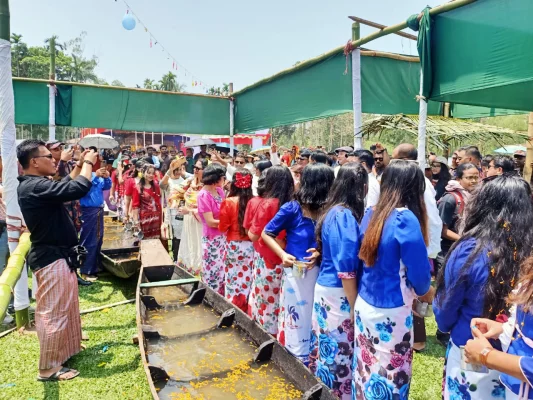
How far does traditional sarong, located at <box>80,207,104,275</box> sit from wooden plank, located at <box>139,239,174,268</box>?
2.43ft

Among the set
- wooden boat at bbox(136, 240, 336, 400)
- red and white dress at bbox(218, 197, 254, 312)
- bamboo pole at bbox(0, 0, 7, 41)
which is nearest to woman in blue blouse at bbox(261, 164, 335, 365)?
wooden boat at bbox(136, 240, 336, 400)

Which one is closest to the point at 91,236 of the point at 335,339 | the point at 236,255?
the point at 236,255

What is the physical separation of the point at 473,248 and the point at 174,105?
8465mm

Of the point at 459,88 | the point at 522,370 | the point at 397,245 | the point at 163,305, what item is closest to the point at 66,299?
the point at 163,305

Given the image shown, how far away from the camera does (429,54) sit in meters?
3.94

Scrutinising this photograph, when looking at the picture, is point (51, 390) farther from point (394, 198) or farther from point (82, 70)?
point (82, 70)

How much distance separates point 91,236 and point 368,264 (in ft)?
15.9

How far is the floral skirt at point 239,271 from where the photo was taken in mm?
3955

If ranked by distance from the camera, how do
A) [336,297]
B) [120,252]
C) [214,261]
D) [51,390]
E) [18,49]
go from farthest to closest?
[18,49] → [120,252] → [214,261] → [51,390] → [336,297]

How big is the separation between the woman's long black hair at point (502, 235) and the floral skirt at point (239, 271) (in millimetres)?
2462

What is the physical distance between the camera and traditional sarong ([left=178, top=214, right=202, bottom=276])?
551cm

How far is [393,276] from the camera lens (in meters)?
2.04

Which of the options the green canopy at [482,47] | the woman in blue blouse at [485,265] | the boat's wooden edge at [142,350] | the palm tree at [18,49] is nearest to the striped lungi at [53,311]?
the boat's wooden edge at [142,350]

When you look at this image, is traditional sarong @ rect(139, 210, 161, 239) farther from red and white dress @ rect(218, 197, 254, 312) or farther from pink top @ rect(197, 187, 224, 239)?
red and white dress @ rect(218, 197, 254, 312)
